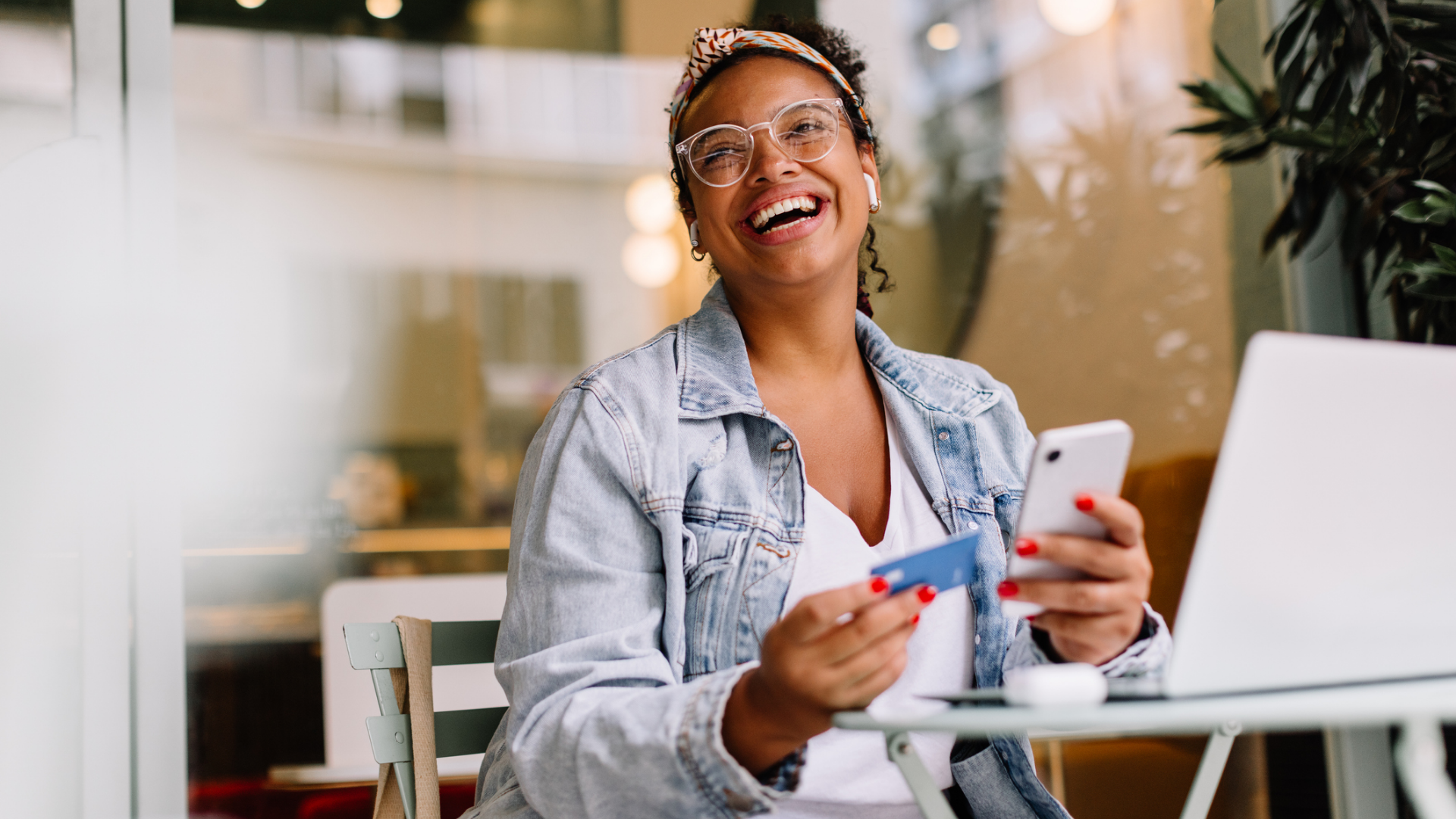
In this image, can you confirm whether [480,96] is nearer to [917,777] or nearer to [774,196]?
[774,196]

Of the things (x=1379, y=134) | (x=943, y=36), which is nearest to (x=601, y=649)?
(x=1379, y=134)

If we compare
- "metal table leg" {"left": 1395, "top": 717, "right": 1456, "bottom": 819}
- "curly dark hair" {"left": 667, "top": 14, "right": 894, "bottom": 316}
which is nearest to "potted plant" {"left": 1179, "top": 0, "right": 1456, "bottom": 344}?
"curly dark hair" {"left": 667, "top": 14, "right": 894, "bottom": 316}

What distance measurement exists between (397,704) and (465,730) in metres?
0.12

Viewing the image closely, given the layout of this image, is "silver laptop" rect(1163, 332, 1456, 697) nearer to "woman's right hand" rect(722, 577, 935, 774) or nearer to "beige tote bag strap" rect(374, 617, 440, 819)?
"woman's right hand" rect(722, 577, 935, 774)

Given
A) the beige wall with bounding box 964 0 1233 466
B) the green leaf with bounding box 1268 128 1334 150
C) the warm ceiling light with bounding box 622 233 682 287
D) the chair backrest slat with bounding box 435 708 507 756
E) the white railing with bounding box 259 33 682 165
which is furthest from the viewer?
the warm ceiling light with bounding box 622 233 682 287

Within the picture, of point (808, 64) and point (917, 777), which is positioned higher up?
point (808, 64)

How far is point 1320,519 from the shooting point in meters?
0.70

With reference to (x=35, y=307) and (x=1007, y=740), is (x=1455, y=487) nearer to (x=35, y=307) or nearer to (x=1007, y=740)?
(x=1007, y=740)

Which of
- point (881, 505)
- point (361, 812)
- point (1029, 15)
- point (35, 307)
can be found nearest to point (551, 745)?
point (881, 505)

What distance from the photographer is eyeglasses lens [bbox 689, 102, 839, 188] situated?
53.0 inches

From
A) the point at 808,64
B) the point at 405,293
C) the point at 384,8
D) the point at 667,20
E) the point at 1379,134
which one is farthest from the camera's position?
the point at 667,20

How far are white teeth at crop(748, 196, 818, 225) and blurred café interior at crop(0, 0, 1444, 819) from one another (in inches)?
28.2

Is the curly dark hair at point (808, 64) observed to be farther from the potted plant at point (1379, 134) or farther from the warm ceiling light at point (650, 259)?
the warm ceiling light at point (650, 259)

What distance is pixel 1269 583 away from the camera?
0.69 m
